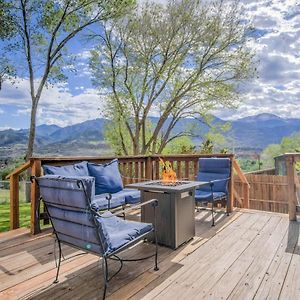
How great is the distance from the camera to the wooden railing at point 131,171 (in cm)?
379

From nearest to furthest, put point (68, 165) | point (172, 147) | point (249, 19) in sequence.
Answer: point (68, 165)
point (249, 19)
point (172, 147)

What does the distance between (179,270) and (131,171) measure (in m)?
3.13

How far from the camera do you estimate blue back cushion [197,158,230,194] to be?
15.2 ft

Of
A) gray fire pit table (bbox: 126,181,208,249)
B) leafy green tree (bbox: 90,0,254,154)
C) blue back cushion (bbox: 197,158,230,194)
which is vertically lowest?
gray fire pit table (bbox: 126,181,208,249)

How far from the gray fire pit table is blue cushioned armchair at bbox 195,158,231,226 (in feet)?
3.24

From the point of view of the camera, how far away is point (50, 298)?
213 cm

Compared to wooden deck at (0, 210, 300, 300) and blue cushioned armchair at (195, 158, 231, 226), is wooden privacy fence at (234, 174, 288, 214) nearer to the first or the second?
blue cushioned armchair at (195, 158, 231, 226)

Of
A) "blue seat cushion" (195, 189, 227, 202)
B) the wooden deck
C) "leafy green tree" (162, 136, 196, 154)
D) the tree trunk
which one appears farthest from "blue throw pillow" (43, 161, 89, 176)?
"leafy green tree" (162, 136, 196, 154)

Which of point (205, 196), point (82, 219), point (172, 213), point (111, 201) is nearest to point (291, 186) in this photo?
point (205, 196)

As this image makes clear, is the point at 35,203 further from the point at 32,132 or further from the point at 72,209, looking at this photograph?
the point at 32,132

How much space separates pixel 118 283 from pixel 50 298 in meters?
0.56

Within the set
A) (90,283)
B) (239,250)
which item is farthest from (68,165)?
(239,250)

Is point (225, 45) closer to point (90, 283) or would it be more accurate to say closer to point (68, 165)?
point (68, 165)

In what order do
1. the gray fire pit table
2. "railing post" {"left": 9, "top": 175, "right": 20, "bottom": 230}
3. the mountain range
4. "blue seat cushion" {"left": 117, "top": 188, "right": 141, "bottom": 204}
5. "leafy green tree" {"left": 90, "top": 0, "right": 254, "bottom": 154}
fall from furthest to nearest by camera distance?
"leafy green tree" {"left": 90, "top": 0, "right": 254, "bottom": 154} < the mountain range < "blue seat cushion" {"left": 117, "top": 188, "right": 141, "bottom": 204} < "railing post" {"left": 9, "top": 175, "right": 20, "bottom": 230} < the gray fire pit table
